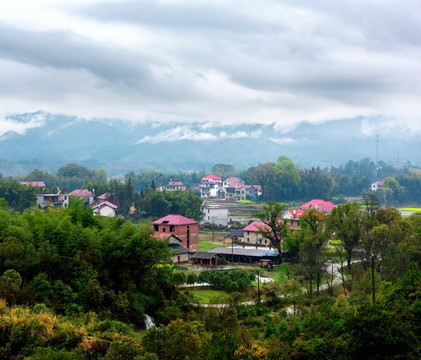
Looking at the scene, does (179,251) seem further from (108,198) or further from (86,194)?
(86,194)

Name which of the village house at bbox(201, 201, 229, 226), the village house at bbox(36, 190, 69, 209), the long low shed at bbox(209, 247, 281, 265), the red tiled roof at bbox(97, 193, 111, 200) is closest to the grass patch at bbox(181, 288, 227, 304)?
the long low shed at bbox(209, 247, 281, 265)

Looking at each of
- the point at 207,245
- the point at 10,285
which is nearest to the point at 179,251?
the point at 207,245

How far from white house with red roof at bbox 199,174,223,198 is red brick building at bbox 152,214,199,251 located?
65.8 meters

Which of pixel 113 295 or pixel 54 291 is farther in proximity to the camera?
pixel 113 295

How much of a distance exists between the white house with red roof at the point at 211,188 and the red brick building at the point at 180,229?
216ft

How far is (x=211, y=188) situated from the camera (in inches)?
4530

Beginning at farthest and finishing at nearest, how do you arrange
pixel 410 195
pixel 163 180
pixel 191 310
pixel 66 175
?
pixel 163 180, pixel 66 175, pixel 410 195, pixel 191 310

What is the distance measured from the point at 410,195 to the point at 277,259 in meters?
74.8

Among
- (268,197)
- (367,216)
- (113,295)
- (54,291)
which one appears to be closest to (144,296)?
(113,295)

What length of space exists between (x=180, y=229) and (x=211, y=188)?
71.0 metres

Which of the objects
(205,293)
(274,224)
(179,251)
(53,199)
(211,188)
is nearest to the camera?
(205,293)

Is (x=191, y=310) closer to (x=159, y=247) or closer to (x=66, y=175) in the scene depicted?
(x=159, y=247)

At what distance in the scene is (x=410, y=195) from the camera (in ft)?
346

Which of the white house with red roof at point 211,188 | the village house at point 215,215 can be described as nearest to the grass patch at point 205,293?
the village house at point 215,215
